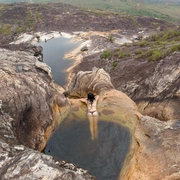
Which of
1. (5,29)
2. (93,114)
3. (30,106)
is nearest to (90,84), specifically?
(93,114)

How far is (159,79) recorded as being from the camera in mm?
17469

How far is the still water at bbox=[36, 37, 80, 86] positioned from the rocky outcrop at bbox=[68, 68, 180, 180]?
15.3 meters

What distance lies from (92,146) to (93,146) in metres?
0.05

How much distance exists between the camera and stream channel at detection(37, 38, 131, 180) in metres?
9.88

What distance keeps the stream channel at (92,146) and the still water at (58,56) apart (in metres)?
16.5

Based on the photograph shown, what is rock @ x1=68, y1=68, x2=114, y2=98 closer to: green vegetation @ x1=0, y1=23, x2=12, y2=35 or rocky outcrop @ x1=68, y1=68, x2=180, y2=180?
rocky outcrop @ x1=68, y1=68, x2=180, y2=180

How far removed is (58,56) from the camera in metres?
38.9

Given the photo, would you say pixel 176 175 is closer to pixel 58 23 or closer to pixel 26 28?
pixel 26 28

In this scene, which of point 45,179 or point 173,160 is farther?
point 173,160

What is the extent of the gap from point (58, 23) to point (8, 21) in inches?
623

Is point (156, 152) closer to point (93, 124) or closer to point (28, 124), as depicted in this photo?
point (93, 124)

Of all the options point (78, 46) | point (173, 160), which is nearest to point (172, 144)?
point (173, 160)

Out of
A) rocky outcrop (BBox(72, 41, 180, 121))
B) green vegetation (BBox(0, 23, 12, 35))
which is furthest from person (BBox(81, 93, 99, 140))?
green vegetation (BBox(0, 23, 12, 35))

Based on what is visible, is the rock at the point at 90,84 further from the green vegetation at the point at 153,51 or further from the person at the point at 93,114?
the green vegetation at the point at 153,51
